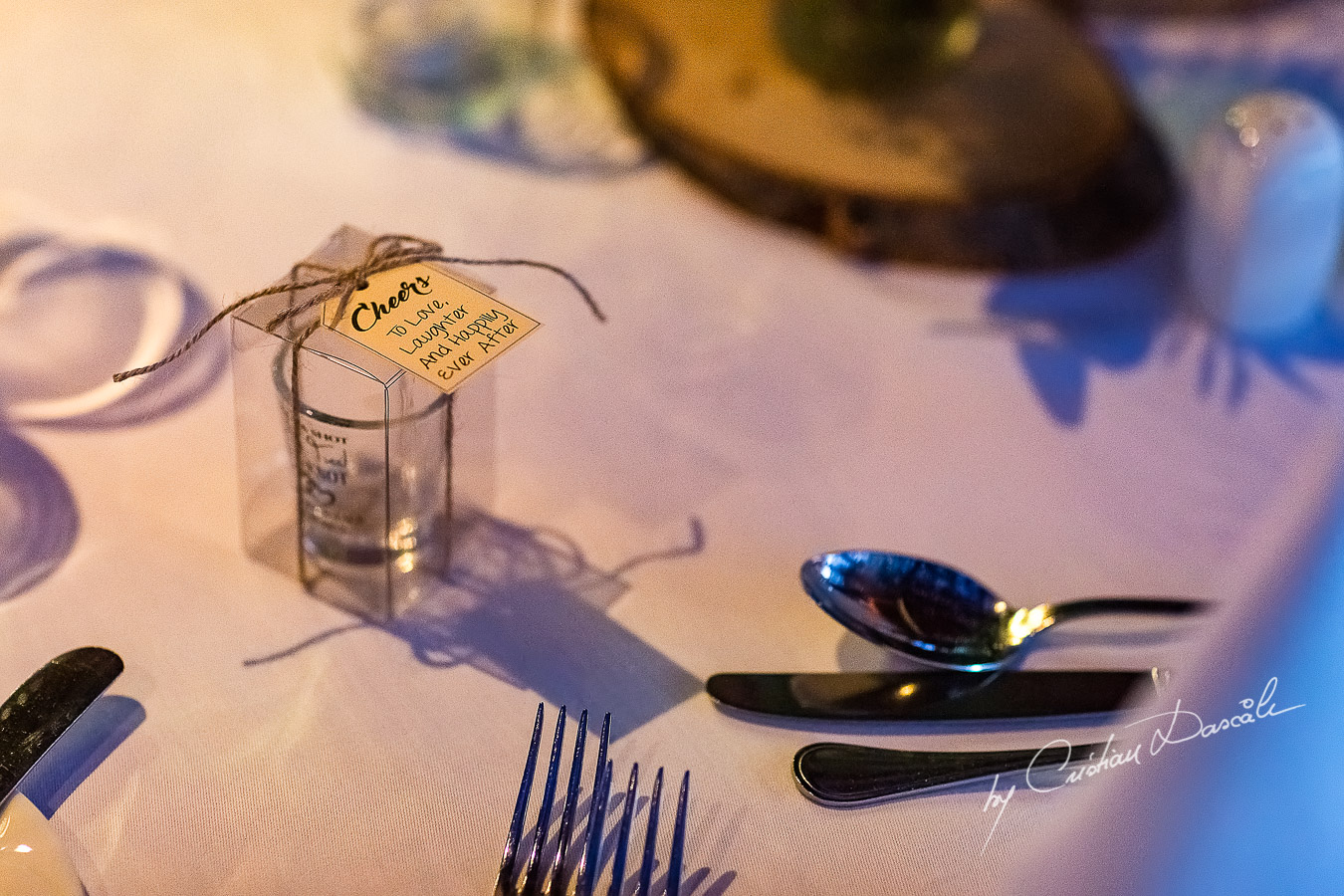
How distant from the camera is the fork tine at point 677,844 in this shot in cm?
44

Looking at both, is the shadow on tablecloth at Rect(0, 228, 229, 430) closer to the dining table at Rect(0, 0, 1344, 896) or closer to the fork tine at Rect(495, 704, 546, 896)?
the dining table at Rect(0, 0, 1344, 896)

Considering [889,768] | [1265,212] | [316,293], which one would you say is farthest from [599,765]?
[1265,212]

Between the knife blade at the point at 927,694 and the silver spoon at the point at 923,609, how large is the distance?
11 mm

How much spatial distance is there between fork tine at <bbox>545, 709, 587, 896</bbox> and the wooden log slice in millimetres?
397

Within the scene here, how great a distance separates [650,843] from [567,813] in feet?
0.10

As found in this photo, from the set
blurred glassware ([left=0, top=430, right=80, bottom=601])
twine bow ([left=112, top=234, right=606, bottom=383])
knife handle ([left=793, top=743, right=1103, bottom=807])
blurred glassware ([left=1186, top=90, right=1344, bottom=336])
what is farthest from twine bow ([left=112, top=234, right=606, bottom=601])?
blurred glassware ([left=1186, top=90, right=1344, bottom=336])

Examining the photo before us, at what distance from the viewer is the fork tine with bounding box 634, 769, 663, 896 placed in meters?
0.44

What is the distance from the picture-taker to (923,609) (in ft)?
1.80

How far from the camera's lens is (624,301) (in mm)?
725

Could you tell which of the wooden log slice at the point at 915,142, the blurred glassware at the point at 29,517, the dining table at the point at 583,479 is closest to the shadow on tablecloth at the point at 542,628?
the dining table at the point at 583,479

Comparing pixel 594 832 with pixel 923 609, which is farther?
pixel 923 609

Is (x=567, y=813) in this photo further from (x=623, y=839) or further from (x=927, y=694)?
(x=927, y=694)

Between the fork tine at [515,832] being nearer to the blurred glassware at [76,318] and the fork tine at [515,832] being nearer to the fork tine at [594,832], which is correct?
the fork tine at [594,832]

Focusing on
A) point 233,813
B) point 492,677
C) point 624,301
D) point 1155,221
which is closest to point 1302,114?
point 1155,221
